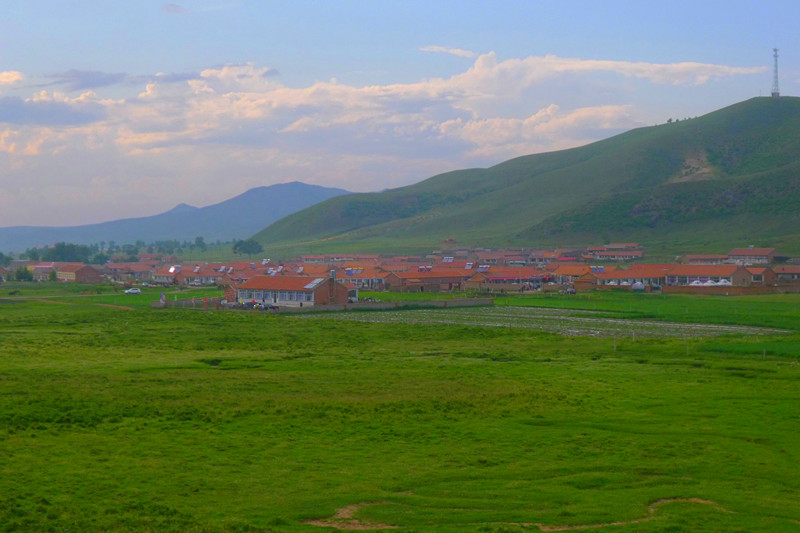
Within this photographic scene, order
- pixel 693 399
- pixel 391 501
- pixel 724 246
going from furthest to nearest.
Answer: pixel 724 246
pixel 693 399
pixel 391 501

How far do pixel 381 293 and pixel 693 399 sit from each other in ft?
196

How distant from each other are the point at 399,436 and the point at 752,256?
331 ft

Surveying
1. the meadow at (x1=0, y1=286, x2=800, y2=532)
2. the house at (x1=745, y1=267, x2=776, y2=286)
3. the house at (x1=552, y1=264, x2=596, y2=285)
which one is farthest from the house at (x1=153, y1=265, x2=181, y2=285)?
the house at (x1=745, y1=267, x2=776, y2=286)

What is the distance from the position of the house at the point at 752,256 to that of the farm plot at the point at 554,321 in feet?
171

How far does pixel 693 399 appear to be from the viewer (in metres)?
28.2

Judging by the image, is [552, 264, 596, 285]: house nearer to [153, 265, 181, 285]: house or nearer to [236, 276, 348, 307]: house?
[236, 276, 348, 307]: house

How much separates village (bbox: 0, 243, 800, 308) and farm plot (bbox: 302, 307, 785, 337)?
9.78 m

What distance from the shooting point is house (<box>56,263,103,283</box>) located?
11068cm

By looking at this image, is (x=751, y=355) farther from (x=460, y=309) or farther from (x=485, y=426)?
(x=460, y=309)

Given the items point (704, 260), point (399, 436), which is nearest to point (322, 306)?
point (399, 436)

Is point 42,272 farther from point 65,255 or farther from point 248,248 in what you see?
point 248,248

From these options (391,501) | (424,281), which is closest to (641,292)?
(424,281)

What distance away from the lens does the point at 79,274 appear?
11050 cm

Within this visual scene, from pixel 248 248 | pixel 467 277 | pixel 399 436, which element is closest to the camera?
pixel 399 436
